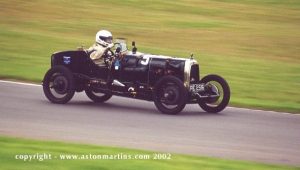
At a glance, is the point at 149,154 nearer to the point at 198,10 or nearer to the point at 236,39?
the point at 236,39

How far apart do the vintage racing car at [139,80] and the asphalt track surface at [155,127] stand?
0.29 meters

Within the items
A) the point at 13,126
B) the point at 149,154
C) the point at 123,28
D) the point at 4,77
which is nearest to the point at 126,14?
the point at 123,28

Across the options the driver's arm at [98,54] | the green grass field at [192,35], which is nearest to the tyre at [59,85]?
the driver's arm at [98,54]

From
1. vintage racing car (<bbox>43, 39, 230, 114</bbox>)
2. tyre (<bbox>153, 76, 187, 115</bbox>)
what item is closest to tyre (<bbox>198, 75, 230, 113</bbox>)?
vintage racing car (<bbox>43, 39, 230, 114</bbox>)

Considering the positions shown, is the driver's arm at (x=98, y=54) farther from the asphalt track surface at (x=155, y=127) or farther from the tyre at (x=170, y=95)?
the tyre at (x=170, y=95)

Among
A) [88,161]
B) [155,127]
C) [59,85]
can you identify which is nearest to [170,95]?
[155,127]

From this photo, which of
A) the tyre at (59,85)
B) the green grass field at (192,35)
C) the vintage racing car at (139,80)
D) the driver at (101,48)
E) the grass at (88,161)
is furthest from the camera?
the green grass field at (192,35)

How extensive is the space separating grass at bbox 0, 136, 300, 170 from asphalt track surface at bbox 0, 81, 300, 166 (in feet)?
1.82

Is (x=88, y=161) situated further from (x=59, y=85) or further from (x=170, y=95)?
(x=59, y=85)

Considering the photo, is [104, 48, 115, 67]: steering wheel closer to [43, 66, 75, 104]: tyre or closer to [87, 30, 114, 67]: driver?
[87, 30, 114, 67]: driver

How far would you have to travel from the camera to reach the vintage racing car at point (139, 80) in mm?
Result: 14078

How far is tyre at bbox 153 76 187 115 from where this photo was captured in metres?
13.8

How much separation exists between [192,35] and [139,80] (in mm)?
14384

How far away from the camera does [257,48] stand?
26719 mm
